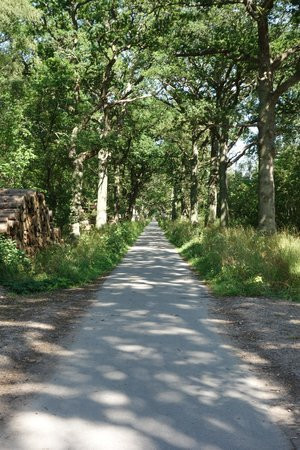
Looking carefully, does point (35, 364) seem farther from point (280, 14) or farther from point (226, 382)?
point (280, 14)

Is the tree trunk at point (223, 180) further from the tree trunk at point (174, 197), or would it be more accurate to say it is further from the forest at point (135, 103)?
the tree trunk at point (174, 197)

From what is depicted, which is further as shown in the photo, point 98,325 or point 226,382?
point 98,325

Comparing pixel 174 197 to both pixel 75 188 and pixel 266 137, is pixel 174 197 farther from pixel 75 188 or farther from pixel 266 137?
pixel 266 137

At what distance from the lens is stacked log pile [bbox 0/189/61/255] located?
12.3 metres

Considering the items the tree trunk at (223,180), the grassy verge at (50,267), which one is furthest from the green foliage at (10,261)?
the tree trunk at (223,180)

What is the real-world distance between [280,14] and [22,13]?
1039 centimetres

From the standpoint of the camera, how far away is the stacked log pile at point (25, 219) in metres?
12.3

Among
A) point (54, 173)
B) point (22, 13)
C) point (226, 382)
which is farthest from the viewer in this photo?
point (54, 173)

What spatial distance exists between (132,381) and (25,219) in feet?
32.2

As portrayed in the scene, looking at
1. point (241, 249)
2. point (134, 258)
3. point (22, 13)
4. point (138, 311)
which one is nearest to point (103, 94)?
point (22, 13)

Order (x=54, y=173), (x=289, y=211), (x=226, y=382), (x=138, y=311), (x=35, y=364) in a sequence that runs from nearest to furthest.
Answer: (x=226, y=382), (x=35, y=364), (x=138, y=311), (x=54, y=173), (x=289, y=211)

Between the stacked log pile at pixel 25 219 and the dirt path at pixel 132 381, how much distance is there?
3975 millimetres

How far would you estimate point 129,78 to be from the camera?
80.1 feet

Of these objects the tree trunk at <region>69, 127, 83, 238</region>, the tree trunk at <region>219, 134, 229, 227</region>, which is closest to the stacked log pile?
the tree trunk at <region>69, 127, 83, 238</region>
